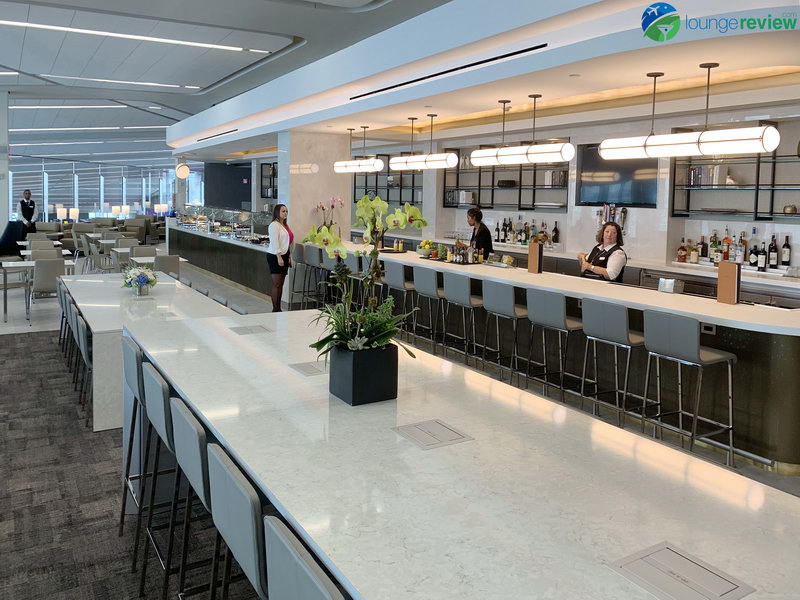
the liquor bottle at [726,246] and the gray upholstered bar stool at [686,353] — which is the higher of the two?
the liquor bottle at [726,246]

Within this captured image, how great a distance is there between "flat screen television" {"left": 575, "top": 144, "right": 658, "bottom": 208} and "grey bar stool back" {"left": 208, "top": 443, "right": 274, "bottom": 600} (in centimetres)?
695

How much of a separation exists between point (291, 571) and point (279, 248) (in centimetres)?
723

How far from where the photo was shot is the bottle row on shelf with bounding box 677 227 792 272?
6.77 m

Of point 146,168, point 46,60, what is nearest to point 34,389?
point 46,60

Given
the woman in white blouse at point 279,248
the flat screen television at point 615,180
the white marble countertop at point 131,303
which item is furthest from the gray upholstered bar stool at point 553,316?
the woman in white blouse at point 279,248

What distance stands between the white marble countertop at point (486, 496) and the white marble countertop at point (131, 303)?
2232 mm

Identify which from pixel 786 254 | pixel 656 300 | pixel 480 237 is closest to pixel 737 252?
pixel 786 254

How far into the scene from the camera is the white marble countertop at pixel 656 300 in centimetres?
403

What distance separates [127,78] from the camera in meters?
10.9

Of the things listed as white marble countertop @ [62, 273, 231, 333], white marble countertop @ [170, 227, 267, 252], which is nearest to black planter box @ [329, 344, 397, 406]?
white marble countertop @ [62, 273, 231, 333]

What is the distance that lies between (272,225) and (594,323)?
4.77 meters

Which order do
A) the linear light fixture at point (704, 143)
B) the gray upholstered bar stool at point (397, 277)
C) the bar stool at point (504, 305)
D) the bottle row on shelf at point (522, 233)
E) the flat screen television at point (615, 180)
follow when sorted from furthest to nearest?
the bottle row on shelf at point (522, 233) → the flat screen television at point (615, 180) → the gray upholstered bar stool at point (397, 277) → the bar stool at point (504, 305) → the linear light fixture at point (704, 143)

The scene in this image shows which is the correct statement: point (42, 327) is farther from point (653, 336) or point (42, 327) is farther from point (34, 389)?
point (653, 336)

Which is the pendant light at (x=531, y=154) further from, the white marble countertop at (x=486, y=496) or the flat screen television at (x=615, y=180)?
the white marble countertop at (x=486, y=496)
